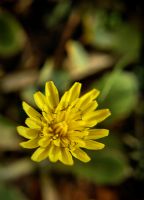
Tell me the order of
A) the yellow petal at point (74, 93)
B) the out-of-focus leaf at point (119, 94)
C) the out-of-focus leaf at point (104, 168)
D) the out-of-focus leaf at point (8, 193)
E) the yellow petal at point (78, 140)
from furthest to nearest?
the out-of-focus leaf at point (119, 94) < the out-of-focus leaf at point (104, 168) < the out-of-focus leaf at point (8, 193) < the yellow petal at point (74, 93) < the yellow petal at point (78, 140)

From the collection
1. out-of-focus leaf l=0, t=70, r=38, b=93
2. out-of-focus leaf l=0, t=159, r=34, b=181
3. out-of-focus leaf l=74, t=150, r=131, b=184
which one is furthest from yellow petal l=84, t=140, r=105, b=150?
out-of-focus leaf l=0, t=70, r=38, b=93

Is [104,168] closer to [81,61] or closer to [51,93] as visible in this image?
[81,61]

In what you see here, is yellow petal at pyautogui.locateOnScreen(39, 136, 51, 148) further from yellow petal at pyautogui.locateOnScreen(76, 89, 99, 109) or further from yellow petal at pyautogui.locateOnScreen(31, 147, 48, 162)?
yellow petal at pyautogui.locateOnScreen(76, 89, 99, 109)

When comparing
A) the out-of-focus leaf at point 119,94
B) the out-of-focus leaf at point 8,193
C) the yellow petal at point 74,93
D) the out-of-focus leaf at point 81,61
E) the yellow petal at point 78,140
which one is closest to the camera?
the yellow petal at point 78,140

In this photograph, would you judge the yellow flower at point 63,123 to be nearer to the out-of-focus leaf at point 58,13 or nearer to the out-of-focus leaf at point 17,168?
the out-of-focus leaf at point 17,168

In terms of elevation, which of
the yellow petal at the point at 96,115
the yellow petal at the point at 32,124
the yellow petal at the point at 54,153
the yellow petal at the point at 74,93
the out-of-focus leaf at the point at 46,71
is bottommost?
the yellow petal at the point at 54,153

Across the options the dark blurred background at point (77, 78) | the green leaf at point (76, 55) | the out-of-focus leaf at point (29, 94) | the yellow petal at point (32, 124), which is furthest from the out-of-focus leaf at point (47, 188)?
the yellow petal at point (32, 124)

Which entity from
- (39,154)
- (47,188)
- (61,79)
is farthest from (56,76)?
(39,154)

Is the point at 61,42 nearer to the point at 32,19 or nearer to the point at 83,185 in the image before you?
the point at 32,19
